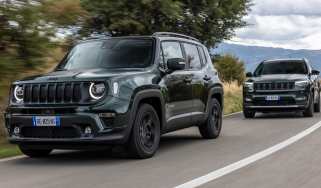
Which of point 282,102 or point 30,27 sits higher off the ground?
point 30,27

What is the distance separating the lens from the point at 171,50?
1137 centimetres

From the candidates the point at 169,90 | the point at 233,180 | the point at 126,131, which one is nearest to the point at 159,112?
the point at 169,90

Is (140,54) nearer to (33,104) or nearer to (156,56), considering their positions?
(156,56)

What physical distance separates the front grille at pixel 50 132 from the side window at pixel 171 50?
226cm

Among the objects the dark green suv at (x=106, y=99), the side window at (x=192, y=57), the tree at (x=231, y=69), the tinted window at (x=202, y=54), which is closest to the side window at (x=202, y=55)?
the tinted window at (x=202, y=54)

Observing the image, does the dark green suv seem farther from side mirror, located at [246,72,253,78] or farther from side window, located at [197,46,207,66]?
side mirror, located at [246,72,253,78]

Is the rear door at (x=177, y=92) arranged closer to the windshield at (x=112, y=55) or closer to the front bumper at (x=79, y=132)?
the windshield at (x=112, y=55)

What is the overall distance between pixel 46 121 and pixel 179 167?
1.98 m

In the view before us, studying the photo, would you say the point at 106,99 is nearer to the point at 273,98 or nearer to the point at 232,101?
the point at 273,98

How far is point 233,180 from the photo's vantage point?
795cm

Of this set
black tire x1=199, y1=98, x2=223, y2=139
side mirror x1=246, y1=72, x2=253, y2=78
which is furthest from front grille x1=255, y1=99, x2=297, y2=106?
black tire x1=199, y1=98, x2=223, y2=139

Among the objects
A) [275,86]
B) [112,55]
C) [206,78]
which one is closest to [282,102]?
[275,86]

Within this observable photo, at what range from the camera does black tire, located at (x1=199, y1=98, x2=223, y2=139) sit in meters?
12.8

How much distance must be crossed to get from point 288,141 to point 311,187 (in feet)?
15.2
